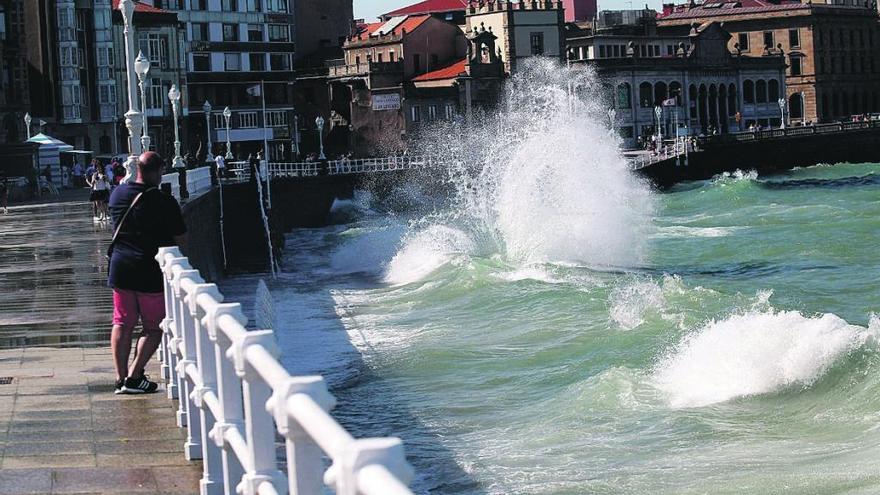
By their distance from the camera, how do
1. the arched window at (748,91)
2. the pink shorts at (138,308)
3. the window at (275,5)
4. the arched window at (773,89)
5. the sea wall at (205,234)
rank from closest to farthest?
1. the pink shorts at (138,308)
2. the sea wall at (205,234)
3. the window at (275,5)
4. the arched window at (748,91)
5. the arched window at (773,89)

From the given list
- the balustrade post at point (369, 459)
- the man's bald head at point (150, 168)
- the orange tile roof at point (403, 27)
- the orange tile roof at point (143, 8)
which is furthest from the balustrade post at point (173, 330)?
the orange tile roof at point (403, 27)

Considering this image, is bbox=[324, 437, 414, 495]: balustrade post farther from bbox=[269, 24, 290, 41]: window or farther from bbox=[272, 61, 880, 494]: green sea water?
bbox=[269, 24, 290, 41]: window

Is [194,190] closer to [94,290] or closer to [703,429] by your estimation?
[94,290]

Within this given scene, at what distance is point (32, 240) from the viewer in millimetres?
27656

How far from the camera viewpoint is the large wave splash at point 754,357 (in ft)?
54.5

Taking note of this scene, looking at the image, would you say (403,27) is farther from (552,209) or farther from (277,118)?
(552,209)

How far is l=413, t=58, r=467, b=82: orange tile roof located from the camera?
3738 inches

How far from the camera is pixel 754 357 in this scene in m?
17.6

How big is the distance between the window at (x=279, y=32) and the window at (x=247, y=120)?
22.0 ft

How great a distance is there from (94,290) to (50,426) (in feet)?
26.8

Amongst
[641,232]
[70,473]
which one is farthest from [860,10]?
[70,473]

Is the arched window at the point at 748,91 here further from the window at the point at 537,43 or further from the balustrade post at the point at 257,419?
the balustrade post at the point at 257,419

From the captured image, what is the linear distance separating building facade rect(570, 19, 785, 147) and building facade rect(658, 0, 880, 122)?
7545 mm

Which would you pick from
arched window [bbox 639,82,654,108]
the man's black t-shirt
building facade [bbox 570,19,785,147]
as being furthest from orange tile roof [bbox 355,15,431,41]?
the man's black t-shirt
